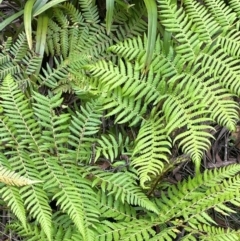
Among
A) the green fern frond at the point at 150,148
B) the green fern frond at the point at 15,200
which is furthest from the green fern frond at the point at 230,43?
the green fern frond at the point at 15,200

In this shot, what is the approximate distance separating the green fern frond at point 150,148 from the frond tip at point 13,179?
48 centimetres

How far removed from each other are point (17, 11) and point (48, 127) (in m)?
1.01

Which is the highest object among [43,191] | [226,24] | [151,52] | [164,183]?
[226,24]

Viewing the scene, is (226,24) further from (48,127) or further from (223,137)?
(48,127)

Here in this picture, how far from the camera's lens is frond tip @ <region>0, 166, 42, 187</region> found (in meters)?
1.77

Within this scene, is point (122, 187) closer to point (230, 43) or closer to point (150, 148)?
point (150, 148)

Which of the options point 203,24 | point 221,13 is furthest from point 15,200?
point 221,13

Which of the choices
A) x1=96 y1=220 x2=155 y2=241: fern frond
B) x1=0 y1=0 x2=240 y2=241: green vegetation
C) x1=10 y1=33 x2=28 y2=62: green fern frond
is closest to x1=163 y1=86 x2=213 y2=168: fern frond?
x1=0 y1=0 x2=240 y2=241: green vegetation

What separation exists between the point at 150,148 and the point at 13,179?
0.64 m

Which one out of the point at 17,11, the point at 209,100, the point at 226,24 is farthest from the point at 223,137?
the point at 17,11

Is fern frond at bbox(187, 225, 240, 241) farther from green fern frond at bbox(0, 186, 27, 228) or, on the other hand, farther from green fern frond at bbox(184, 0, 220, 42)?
green fern frond at bbox(184, 0, 220, 42)

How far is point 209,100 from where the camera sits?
201 cm

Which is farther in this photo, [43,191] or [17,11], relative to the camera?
[17,11]

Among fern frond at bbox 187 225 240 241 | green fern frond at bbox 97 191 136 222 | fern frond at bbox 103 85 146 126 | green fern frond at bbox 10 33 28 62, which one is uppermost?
green fern frond at bbox 10 33 28 62
